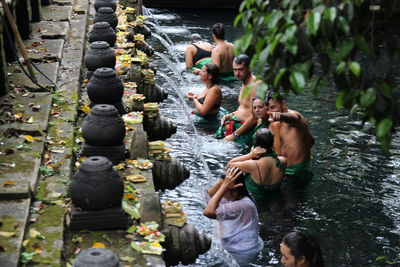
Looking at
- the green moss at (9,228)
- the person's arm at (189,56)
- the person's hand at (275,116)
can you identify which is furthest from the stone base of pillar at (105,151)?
the person's arm at (189,56)

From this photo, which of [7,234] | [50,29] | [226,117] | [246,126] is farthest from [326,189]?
[50,29]

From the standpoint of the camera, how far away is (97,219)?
6176 mm

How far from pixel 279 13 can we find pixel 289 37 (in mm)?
269

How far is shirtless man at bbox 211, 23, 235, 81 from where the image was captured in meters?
14.3

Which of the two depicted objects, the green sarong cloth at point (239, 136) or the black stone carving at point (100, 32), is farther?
the green sarong cloth at point (239, 136)

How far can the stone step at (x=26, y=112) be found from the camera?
8312 millimetres

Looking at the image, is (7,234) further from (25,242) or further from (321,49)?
(321,49)

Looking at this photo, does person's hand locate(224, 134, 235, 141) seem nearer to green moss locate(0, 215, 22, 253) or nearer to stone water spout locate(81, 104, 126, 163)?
stone water spout locate(81, 104, 126, 163)

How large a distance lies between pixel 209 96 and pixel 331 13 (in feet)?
27.9

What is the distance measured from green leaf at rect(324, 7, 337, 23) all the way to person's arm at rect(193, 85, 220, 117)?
8.36m

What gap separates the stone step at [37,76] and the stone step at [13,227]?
363cm

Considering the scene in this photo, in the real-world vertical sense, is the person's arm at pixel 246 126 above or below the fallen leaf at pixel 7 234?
below

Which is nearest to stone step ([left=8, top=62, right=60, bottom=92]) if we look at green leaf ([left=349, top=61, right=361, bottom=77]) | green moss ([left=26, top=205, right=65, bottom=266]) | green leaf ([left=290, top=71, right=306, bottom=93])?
green moss ([left=26, top=205, right=65, bottom=266])

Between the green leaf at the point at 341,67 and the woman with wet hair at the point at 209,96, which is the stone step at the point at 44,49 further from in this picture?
the green leaf at the point at 341,67
